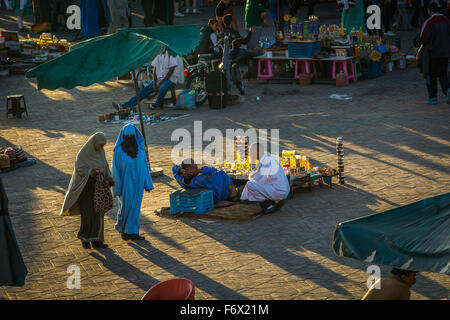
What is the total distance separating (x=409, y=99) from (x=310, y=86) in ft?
9.45

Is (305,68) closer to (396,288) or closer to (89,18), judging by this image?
(89,18)

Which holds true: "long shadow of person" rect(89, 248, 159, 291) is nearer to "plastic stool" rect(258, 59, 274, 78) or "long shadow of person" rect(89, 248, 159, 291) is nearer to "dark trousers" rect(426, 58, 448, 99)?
"dark trousers" rect(426, 58, 448, 99)

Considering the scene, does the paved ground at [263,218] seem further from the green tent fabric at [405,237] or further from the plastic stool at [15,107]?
the green tent fabric at [405,237]

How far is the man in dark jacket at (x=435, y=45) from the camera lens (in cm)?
1528

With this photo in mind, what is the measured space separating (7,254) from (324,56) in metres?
12.3

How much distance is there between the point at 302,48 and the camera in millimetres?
18578

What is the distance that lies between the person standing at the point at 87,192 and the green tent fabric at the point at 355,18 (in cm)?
1343

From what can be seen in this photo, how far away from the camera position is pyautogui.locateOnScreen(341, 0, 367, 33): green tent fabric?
2119 cm

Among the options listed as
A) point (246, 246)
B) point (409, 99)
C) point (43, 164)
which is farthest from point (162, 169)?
point (409, 99)

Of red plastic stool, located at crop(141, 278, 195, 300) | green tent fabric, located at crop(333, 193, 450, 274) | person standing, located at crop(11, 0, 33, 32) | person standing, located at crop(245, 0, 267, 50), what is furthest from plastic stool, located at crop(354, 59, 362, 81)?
person standing, located at crop(11, 0, 33, 32)

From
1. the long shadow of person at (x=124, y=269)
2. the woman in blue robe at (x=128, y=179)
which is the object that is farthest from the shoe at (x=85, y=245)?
the woman in blue robe at (x=128, y=179)

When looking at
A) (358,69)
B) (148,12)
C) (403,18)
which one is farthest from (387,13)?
(148,12)

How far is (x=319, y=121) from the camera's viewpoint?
596 inches
